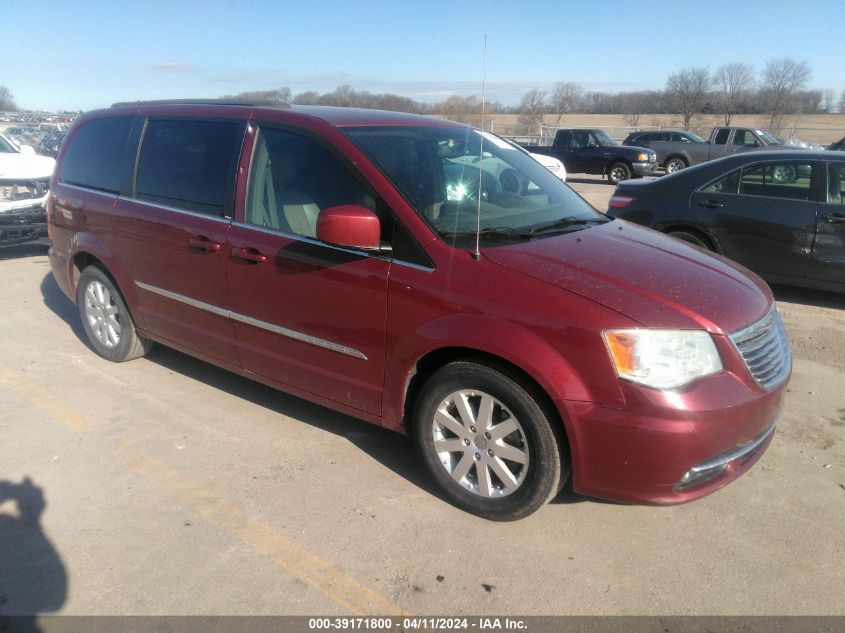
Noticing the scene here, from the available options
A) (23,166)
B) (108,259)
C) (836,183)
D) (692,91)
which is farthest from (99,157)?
(692,91)

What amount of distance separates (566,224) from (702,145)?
67.7 feet

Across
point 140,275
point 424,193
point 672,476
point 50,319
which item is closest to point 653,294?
point 672,476

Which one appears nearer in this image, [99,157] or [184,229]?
[184,229]

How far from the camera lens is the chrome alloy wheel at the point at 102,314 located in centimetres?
503

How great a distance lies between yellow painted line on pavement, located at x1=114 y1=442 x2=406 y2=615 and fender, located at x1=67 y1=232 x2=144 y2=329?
130cm

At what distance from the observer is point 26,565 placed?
9.34ft

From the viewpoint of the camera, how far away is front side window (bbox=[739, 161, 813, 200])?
249 inches

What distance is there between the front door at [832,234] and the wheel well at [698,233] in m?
0.85

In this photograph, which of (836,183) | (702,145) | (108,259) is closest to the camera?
(108,259)

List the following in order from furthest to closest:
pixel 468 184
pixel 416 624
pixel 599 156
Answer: pixel 599 156, pixel 468 184, pixel 416 624

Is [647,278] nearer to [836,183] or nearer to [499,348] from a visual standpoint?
[499,348]

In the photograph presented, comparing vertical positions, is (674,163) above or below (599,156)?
below

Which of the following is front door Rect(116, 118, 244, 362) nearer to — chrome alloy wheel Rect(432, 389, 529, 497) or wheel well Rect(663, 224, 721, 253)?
chrome alloy wheel Rect(432, 389, 529, 497)

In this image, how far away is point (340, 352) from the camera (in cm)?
349
